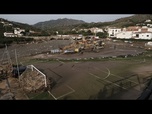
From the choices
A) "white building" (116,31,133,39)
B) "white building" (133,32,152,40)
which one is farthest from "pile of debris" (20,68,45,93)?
"white building" (116,31,133,39)

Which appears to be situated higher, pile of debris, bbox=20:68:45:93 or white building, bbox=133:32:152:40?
white building, bbox=133:32:152:40

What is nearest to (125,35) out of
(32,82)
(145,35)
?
(145,35)

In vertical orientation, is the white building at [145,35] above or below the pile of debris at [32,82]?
above

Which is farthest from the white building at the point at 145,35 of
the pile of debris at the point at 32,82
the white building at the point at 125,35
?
the pile of debris at the point at 32,82

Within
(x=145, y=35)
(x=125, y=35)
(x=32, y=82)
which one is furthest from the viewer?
(x=125, y=35)

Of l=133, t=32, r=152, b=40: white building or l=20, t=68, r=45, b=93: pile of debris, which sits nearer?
l=20, t=68, r=45, b=93: pile of debris

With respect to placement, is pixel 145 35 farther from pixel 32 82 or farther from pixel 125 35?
pixel 32 82

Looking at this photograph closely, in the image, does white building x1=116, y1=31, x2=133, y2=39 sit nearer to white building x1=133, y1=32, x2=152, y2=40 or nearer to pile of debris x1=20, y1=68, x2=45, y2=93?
white building x1=133, y1=32, x2=152, y2=40

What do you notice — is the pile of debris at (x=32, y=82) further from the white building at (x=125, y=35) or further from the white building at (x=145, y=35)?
the white building at (x=125, y=35)
